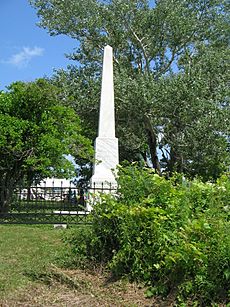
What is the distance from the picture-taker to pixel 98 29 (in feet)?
66.2

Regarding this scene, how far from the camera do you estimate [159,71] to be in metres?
21.3

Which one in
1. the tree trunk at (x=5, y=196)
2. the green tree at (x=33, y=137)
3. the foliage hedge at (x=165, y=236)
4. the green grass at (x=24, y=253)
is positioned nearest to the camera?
the foliage hedge at (x=165, y=236)

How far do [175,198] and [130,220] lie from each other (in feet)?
1.95

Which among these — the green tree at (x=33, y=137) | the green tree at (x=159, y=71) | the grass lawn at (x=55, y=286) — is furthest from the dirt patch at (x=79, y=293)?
the green tree at (x=159, y=71)

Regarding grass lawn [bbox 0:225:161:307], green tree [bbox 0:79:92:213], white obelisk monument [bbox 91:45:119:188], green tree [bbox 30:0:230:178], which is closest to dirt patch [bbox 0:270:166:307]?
grass lawn [bbox 0:225:161:307]

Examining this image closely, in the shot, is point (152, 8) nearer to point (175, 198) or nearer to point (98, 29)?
point (98, 29)

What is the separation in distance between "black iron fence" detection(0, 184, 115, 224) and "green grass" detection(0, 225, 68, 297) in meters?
0.97

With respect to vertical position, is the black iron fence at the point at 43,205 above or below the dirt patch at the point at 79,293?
above

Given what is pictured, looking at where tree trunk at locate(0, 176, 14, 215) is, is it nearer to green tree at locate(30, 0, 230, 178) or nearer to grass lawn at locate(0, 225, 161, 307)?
grass lawn at locate(0, 225, 161, 307)

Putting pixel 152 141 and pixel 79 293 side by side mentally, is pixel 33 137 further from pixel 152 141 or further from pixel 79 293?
pixel 152 141

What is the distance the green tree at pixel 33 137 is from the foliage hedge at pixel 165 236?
5602 millimetres

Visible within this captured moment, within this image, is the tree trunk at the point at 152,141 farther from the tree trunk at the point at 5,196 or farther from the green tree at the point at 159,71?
the tree trunk at the point at 5,196

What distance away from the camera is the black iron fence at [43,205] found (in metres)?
9.84

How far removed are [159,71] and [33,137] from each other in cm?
1162
